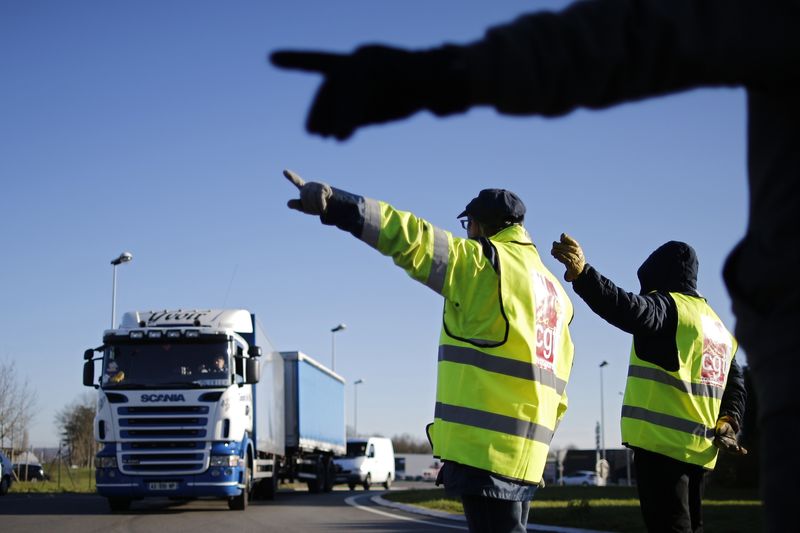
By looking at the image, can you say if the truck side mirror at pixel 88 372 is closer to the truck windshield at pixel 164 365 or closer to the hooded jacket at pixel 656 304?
the truck windshield at pixel 164 365

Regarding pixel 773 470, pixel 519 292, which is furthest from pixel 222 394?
pixel 773 470

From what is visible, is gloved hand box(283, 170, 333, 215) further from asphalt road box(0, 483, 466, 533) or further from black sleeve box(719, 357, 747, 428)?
asphalt road box(0, 483, 466, 533)

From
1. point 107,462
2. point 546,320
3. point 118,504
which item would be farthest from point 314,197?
point 118,504

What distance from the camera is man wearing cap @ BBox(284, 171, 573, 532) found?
14.0 feet

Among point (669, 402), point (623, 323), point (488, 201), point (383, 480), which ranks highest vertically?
point (488, 201)

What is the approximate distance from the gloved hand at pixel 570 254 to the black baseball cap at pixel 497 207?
381mm

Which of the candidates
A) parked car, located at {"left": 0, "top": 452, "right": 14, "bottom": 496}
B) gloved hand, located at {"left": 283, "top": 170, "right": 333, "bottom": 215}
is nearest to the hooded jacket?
gloved hand, located at {"left": 283, "top": 170, "right": 333, "bottom": 215}

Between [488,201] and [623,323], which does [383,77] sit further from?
[623,323]

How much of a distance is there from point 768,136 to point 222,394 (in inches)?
647

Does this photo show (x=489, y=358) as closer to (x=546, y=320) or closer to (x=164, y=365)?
(x=546, y=320)

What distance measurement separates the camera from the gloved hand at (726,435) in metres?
6.11

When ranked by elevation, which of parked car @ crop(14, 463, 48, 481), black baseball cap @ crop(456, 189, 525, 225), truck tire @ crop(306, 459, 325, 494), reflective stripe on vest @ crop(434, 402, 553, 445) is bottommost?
parked car @ crop(14, 463, 48, 481)

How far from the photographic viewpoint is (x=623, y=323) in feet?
18.1

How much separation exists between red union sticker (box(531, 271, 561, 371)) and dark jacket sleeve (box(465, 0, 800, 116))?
2.58 meters
